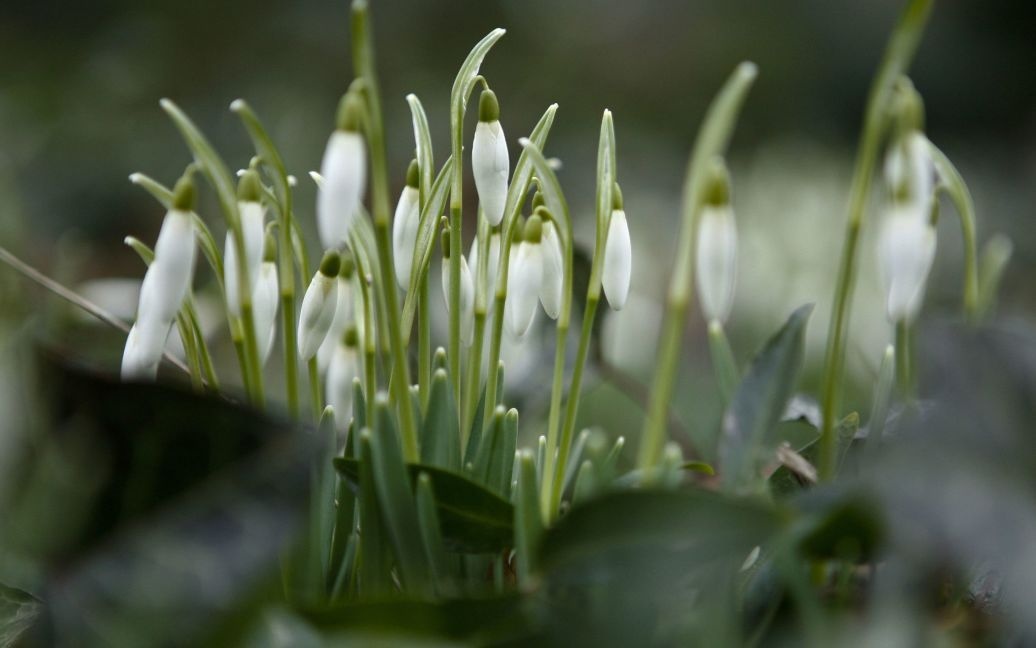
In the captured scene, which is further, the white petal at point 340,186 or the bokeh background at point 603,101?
the bokeh background at point 603,101


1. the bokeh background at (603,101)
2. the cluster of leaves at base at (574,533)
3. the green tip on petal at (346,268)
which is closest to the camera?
the cluster of leaves at base at (574,533)

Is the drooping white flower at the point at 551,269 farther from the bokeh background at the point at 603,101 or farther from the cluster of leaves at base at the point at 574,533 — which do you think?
the bokeh background at the point at 603,101

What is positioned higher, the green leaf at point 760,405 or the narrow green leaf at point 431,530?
the green leaf at point 760,405

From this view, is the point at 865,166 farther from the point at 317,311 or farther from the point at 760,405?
the point at 317,311

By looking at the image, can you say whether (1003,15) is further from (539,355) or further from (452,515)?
(452,515)

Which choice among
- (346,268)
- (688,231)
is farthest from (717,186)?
(346,268)

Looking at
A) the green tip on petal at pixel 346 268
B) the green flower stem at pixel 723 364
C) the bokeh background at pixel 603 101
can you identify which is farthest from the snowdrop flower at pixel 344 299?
the bokeh background at pixel 603 101
